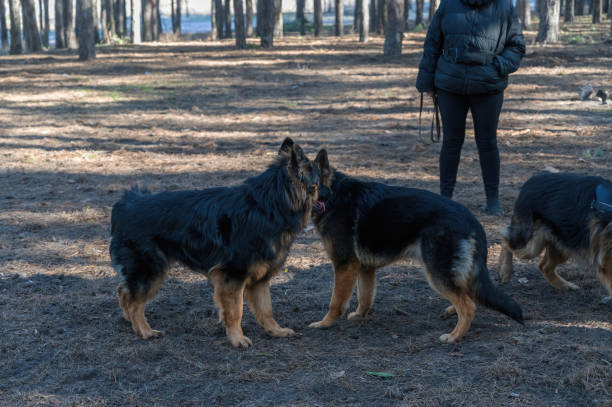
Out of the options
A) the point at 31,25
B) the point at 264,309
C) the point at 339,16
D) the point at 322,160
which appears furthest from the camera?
the point at 339,16

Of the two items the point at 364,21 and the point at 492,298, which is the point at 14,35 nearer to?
the point at 364,21

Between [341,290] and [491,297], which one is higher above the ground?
[491,297]

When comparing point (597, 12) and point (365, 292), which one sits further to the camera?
point (597, 12)

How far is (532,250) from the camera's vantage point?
5594mm

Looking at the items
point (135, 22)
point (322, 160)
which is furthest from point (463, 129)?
point (135, 22)

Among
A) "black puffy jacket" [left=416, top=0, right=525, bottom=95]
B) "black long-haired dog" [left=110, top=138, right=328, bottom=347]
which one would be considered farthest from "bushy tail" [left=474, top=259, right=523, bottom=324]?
"black puffy jacket" [left=416, top=0, right=525, bottom=95]

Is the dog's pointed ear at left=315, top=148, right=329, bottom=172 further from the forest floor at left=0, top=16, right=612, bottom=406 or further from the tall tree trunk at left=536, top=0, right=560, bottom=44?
the tall tree trunk at left=536, top=0, right=560, bottom=44

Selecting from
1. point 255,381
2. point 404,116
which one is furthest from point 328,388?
point 404,116

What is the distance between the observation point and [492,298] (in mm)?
4652

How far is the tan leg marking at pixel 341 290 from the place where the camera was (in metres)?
5.12

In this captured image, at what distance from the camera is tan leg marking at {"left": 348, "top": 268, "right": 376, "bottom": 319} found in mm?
5441

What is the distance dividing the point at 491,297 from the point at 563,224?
42.2 inches

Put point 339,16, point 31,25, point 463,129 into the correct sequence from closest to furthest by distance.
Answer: point 463,129, point 31,25, point 339,16

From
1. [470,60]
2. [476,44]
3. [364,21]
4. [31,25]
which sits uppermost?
[31,25]
